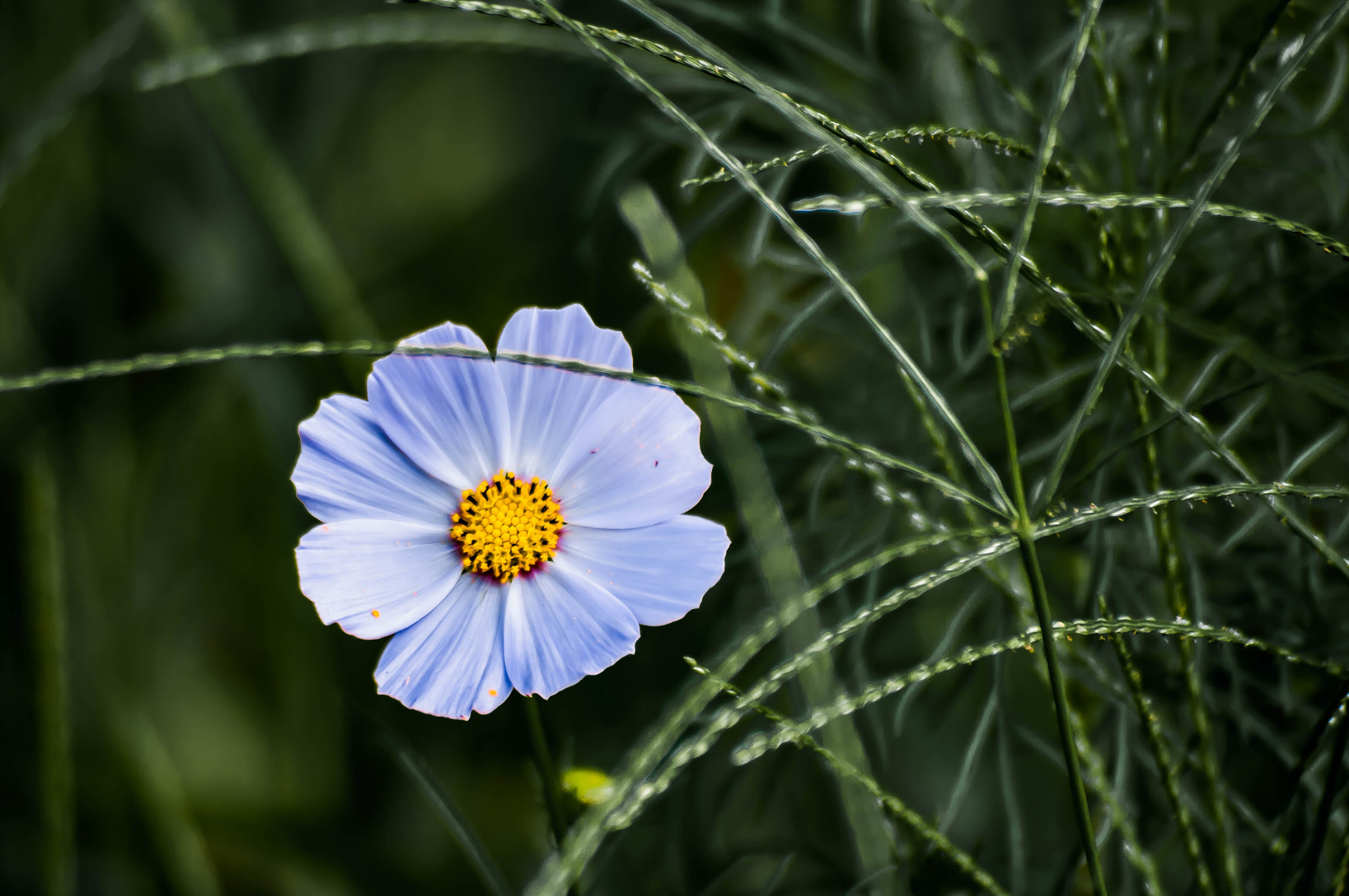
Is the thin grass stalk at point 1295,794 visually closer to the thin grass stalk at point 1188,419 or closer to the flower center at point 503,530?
the thin grass stalk at point 1188,419

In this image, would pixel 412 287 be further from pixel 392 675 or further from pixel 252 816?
pixel 392 675

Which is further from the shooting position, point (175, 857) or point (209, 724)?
point (209, 724)

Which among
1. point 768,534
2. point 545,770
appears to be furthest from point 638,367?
point 545,770

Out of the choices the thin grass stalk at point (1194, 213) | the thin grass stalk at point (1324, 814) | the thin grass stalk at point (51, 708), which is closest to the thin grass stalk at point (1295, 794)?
the thin grass stalk at point (1324, 814)

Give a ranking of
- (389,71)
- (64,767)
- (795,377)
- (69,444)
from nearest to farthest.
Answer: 1. (64,767)
2. (795,377)
3. (69,444)
4. (389,71)

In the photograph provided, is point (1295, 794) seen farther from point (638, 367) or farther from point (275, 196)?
point (275, 196)

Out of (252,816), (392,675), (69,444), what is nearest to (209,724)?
(252,816)
